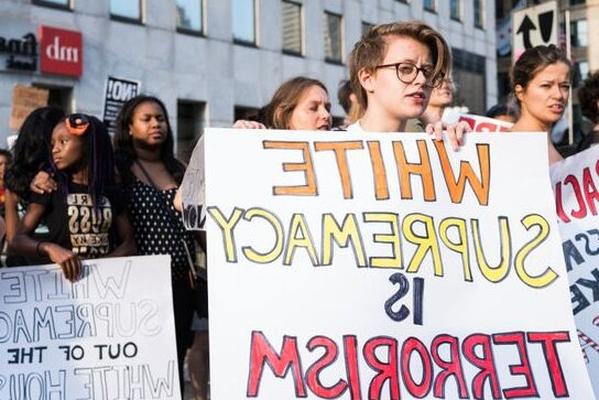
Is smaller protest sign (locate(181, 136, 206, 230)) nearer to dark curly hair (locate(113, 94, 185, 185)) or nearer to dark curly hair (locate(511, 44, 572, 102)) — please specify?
dark curly hair (locate(113, 94, 185, 185))

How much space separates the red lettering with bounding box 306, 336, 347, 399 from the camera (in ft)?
7.68

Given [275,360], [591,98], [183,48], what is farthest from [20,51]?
[275,360]

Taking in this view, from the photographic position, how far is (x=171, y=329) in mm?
3824

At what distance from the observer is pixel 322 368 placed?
2355mm

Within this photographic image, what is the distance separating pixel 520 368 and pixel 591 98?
238 cm

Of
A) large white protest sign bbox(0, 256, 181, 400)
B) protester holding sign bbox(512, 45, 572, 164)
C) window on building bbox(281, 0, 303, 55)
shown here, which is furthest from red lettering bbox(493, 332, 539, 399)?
window on building bbox(281, 0, 303, 55)

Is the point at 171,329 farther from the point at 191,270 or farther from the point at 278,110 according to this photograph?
the point at 278,110

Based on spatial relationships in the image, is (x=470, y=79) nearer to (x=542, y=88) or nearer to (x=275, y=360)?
(x=542, y=88)

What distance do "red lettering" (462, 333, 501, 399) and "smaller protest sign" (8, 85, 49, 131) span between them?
17.4 feet

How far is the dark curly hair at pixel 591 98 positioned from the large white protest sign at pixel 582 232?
1.20m

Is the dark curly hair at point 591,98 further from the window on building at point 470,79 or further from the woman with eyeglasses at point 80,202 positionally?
the window on building at point 470,79

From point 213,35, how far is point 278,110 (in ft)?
47.4

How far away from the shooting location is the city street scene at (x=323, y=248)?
2395 millimetres

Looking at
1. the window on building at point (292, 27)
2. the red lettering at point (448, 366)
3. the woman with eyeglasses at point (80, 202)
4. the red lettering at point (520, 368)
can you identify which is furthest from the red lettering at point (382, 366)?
the window on building at point (292, 27)
